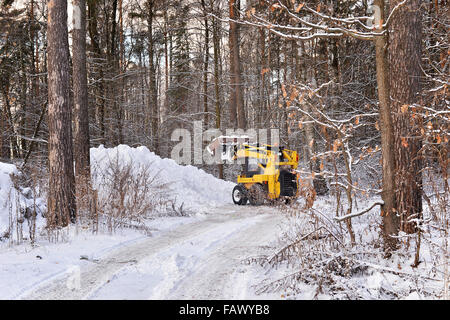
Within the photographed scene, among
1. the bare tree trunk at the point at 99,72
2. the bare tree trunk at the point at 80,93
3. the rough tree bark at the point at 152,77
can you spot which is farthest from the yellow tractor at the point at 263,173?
the bare tree trunk at the point at 99,72

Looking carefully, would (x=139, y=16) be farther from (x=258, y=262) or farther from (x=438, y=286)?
(x=438, y=286)

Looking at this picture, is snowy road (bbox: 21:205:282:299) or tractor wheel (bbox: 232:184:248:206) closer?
snowy road (bbox: 21:205:282:299)

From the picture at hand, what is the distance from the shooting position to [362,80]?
1578 centimetres

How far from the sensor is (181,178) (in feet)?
44.1

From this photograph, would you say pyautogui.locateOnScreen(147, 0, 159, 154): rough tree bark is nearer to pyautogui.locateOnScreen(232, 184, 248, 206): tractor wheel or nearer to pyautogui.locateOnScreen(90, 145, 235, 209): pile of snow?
pyautogui.locateOnScreen(90, 145, 235, 209): pile of snow

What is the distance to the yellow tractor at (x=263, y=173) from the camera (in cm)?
1196

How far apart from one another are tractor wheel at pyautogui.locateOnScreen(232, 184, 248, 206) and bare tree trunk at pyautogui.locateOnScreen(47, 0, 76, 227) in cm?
607

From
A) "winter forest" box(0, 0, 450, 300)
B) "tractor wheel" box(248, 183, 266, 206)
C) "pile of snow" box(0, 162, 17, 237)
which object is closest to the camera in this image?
"winter forest" box(0, 0, 450, 300)

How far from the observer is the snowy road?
4012mm

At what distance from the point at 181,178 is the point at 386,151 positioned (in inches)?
371

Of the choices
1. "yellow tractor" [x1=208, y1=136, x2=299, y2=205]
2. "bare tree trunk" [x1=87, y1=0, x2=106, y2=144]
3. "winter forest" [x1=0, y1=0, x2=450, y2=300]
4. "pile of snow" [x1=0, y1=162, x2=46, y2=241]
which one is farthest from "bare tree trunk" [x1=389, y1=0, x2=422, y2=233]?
"bare tree trunk" [x1=87, y1=0, x2=106, y2=144]

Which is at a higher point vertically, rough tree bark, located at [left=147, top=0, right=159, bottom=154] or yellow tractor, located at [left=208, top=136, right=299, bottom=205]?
rough tree bark, located at [left=147, top=0, right=159, bottom=154]
